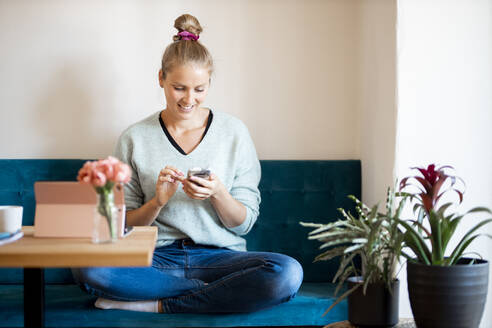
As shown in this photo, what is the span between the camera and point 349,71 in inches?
102

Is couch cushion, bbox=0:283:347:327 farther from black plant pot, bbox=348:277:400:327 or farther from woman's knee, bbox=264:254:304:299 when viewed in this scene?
black plant pot, bbox=348:277:400:327

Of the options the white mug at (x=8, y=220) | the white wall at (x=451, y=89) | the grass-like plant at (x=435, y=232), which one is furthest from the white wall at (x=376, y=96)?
the white mug at (x=8, y=220)

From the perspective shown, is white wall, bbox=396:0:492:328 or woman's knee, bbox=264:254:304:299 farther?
white wall, bbox=396:0:492:328

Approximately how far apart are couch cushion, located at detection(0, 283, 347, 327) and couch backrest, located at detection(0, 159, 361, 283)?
394 mm

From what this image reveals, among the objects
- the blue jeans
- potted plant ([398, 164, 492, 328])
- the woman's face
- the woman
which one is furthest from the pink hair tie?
potted plant ([398, 164, 492, 328])

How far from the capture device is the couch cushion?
1.77 m

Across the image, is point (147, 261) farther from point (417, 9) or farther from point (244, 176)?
point (417, 9)

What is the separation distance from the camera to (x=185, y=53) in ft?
6.93

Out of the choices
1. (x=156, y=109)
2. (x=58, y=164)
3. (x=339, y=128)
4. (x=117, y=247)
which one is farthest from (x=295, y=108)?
(x=117, y=247)

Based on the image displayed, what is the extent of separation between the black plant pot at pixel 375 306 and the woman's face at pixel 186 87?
934 mm

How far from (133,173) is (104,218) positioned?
87 centimetres

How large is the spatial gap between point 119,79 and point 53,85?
0.30m

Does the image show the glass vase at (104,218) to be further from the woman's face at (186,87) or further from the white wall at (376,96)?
the white wall at (376,96)

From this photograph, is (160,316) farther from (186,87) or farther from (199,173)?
(186,87)
